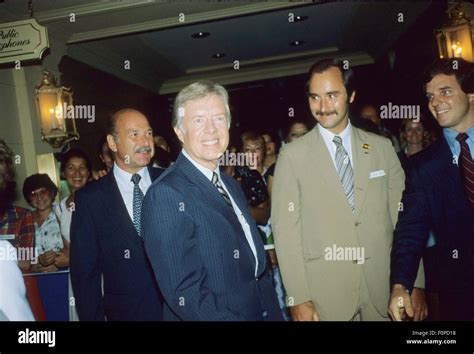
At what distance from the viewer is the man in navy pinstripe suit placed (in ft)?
4.34

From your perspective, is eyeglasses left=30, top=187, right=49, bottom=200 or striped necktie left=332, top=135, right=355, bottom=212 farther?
eyeglasses left=30, top=187, right=49, bottom=200

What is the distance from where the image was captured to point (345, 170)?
1.82 metres

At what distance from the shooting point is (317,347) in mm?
1936

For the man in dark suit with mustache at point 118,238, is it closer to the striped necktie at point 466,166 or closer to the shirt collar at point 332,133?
the shirt collar at point 332,133

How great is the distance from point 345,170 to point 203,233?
71cm

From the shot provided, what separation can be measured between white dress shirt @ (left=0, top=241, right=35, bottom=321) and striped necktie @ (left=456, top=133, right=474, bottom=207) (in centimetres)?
156

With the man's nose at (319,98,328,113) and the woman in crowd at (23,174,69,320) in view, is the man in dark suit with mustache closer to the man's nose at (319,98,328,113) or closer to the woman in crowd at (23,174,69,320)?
the woman in crowd at (23,174,69,320)

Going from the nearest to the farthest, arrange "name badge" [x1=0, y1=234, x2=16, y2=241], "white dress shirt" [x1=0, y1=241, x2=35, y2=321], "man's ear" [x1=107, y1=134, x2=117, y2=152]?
"white dress shirt" [x1=0, y1=241, x2=35, y2=321] < "man's ear" [x1=107, y1=134, x2=117, y2=152] < "name badge" [x1=0, y1=234, x2=16, y2=241]

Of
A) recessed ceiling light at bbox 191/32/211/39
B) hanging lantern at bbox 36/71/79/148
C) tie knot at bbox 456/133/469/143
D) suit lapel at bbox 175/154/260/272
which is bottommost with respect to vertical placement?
suit lapel at bbox 175/154/260/272

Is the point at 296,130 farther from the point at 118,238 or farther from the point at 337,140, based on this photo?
the point at 118,238

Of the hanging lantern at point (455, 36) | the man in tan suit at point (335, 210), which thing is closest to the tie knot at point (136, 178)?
the man in tan suit at point (335, 210)

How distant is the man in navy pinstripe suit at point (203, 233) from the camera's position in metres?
1.32

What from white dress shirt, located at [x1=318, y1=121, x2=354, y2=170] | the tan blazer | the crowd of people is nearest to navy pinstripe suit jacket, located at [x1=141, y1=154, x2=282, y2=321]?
the crowd of people

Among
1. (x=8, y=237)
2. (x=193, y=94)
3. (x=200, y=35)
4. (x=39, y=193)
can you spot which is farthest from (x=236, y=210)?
(x=8, y=237)
